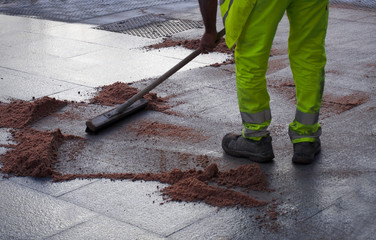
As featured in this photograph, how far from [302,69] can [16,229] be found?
73.3 inches

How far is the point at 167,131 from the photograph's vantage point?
158 inches

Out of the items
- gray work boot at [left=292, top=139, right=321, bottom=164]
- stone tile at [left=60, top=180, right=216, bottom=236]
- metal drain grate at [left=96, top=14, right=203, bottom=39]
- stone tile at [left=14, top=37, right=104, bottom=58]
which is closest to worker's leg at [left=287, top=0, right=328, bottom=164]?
gray work boot at [left=292, top=139, right=321, bottom=164]

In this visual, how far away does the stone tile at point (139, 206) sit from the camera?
2791 millimetres

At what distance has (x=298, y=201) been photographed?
9.64 feet

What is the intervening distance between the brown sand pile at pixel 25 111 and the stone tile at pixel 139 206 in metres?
1.26

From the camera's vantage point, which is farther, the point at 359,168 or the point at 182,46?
the point at 182,46

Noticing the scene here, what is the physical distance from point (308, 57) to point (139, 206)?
1340 millimetres

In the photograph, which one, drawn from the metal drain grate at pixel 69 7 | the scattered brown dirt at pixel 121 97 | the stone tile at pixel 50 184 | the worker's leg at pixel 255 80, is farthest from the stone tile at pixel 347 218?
the metal drain grate at pixel 69 7

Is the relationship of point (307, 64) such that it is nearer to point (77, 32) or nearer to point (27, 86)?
point (27, 86)

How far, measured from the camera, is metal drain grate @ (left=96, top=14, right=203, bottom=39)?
7.18m

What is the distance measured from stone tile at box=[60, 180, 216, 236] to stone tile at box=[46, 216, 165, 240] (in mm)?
46

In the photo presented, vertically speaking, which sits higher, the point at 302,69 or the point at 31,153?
the point at 302,69

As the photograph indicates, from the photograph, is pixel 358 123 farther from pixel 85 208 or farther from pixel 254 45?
pixel 85 208

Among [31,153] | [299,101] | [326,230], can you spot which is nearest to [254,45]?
[299,101]
